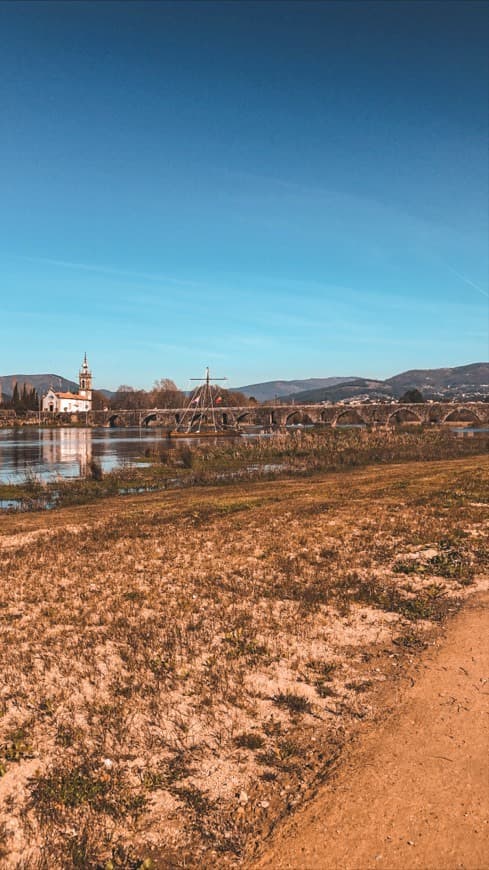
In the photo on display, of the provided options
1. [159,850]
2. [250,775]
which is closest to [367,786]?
[250,775]

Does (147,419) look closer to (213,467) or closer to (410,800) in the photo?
(213,467)

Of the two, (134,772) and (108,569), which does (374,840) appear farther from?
(108,569)

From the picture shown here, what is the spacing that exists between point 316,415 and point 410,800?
541ft

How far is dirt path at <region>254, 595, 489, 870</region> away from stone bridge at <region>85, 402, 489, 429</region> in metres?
149

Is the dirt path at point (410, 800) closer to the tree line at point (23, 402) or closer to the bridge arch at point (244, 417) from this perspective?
the bridge arch at point (244, 417)

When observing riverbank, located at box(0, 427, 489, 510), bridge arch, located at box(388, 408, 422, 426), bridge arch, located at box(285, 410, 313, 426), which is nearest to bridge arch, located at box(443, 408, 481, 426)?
bridge arch, located at box(388, 408, 422, 426)

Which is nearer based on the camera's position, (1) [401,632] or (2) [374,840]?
(2) [374,840]

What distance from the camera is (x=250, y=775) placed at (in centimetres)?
613

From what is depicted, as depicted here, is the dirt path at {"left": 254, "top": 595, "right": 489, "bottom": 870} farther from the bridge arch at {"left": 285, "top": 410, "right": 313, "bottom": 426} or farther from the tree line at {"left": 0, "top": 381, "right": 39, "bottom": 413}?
the tree line at {"left": 0, "top": 381, "right": 39, "bottom": 413}

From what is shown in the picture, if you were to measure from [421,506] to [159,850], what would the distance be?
55.4 feet

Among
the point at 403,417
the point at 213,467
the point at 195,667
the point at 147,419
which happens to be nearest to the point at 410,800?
the point at 195,667

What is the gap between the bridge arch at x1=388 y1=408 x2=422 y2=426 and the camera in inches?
6242

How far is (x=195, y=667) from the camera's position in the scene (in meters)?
8.45

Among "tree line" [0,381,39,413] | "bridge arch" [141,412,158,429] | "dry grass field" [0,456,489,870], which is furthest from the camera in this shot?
"tree line" [0,381,39,413]
